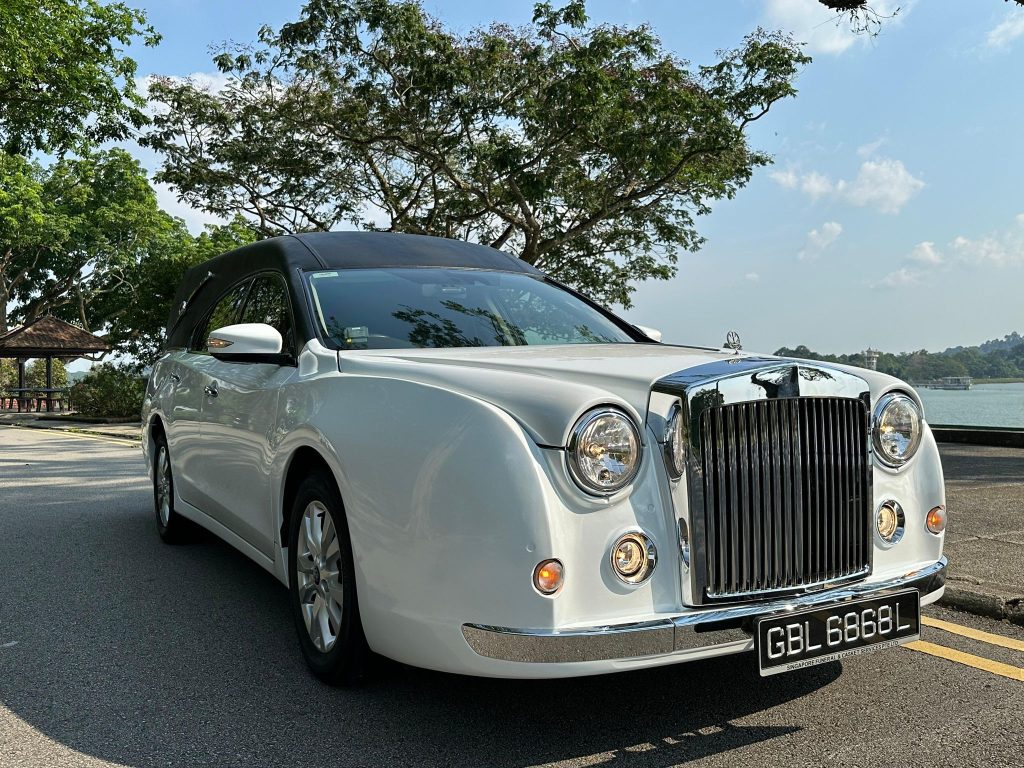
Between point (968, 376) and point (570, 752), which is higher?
point (968, 376)

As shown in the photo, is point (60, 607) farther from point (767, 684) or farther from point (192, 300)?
point (767, 684)

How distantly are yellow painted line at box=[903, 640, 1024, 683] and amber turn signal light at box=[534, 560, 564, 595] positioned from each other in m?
1.62

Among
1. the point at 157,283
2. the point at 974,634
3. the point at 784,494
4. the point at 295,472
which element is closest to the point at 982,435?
the point at 974,634

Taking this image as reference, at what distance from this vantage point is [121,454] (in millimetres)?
14078

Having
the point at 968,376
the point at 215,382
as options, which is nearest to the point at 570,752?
the point at 215,382

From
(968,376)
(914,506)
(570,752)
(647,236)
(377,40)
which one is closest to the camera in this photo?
(570,752)

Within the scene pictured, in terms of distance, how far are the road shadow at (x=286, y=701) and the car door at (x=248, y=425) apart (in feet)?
1.70

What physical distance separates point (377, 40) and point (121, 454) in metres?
9.51

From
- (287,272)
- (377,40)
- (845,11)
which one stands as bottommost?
(287,272)

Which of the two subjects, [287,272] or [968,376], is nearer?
[287,272]

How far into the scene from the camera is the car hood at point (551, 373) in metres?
2.87

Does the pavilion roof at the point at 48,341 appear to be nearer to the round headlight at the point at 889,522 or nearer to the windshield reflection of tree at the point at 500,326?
the windshield reflection of tree at the point at 500,326

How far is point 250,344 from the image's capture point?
4.07 meters

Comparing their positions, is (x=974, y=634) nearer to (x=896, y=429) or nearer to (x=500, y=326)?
(x=896, y=429)
